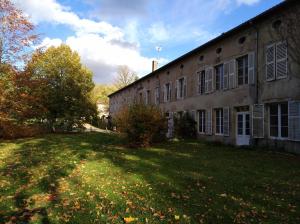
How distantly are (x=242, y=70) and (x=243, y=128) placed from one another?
10.5 feet

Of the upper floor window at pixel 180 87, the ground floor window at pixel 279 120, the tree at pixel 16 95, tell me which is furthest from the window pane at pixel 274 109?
the tree at pixel 16 95

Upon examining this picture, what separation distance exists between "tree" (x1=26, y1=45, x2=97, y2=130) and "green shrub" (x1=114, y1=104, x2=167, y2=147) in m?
15.0

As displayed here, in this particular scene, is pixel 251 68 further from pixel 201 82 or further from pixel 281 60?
pixel 201 82

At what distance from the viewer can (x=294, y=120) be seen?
12.1m

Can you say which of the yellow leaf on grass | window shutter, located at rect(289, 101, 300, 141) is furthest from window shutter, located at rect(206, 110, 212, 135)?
the yellow leaf on grass

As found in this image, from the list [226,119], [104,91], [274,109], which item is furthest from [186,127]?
[104,91]

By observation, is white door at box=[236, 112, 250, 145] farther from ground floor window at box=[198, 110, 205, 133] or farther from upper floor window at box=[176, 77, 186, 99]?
upper floor window at box=[176, 77, 186, 99]

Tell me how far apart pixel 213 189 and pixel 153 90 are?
2396 cm

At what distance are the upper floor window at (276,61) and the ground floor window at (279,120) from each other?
1.36 m

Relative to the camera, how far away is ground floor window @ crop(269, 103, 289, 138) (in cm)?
1282

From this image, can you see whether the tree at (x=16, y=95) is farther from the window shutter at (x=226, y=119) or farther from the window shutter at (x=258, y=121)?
the window shutter at (x=258, y=121)

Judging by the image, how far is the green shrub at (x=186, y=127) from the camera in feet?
66.4

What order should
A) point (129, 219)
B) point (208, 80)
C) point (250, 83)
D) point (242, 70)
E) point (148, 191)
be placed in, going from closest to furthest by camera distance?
point (129, 219), point (148, 191), point (250, 83), point (242, 70), point (208, 80)

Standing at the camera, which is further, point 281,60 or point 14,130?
point 14,130
